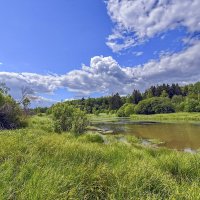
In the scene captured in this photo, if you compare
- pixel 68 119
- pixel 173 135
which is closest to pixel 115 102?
pixel 173 135

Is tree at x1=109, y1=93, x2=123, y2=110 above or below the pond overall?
above

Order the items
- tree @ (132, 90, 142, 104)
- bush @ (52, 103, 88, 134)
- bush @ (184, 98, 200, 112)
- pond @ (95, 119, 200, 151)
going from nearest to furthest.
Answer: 1. pond @ (95, 119, 200, 151)
2. bush @ (52, 103, 88, 134)
3. bush @ (184, 98, 200, 112)
4. tree @ (132, 90, 142, 104)

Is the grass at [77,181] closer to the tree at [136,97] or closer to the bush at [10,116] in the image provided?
the bush at [10,116]

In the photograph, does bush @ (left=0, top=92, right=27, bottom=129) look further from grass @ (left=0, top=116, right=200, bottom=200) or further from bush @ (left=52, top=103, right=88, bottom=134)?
grass @ (left=0, top=116, right=200, bottom=200)

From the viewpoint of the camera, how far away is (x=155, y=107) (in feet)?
357

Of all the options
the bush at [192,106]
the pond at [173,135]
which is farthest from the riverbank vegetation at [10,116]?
the bush at [192,106]

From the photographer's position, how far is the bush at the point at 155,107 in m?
107

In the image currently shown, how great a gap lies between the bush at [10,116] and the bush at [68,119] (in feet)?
12.2

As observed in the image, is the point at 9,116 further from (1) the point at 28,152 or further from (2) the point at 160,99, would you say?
(2) the point at 160,99

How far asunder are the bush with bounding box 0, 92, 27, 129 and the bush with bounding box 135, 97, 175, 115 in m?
82.5

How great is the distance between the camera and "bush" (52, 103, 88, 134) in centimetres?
2842

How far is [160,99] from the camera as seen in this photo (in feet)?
372

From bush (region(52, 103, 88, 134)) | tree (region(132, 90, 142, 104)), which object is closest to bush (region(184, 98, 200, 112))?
tree (region(132, 90, 142, 104))

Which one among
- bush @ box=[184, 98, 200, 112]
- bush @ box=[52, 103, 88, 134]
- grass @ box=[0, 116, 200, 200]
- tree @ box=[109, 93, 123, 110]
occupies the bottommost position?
grass @ box=[0, 116, 200, 200]
